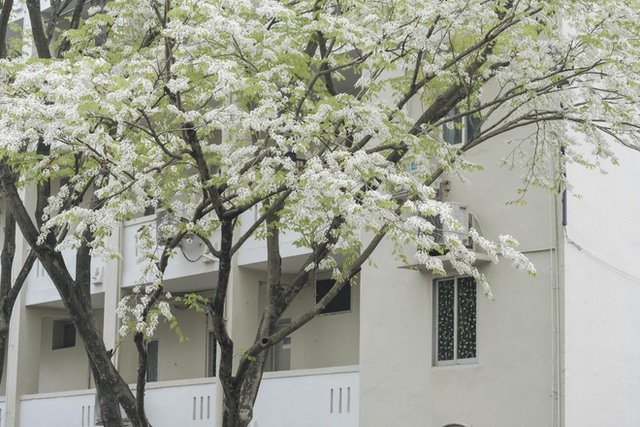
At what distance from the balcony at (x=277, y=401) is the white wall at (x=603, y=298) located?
13.7ft

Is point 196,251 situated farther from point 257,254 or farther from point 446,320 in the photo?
point 446,320

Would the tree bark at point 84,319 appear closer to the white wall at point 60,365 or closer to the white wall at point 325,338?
the white wall at point 325,338

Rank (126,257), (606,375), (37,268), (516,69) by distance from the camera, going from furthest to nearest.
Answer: (37,268) < (126,257) < (606,375) < (516,69)

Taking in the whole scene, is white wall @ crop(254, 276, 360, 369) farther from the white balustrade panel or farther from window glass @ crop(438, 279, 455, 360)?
window glass @ crop(438, 279, 455, 360)

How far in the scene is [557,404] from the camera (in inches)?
760

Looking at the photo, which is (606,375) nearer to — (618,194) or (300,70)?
(618,194)

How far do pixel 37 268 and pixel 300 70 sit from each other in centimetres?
1619

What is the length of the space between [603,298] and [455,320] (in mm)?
2274

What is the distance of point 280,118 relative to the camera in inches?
584

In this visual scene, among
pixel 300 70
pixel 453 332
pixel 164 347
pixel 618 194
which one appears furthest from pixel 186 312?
pixel 300 70

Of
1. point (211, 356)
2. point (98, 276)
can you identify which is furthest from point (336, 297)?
point (98, 276)

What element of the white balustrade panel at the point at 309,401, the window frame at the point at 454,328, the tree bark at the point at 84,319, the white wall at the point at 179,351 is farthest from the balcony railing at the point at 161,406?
the tree bark at the point at 84,319

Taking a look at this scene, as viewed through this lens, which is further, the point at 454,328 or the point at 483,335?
the point at 454,328

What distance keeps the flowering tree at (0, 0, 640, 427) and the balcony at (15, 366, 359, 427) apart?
6.18 m
